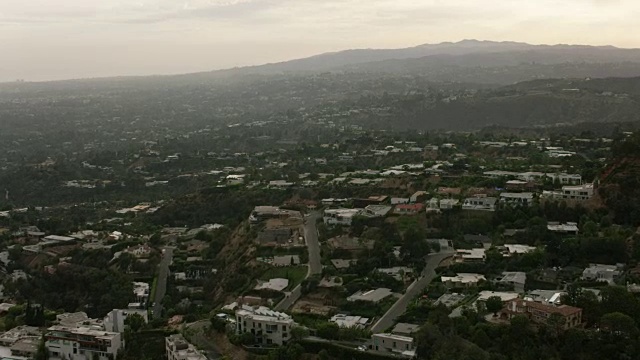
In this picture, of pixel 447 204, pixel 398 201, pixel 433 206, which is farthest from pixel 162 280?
pixel 447 204

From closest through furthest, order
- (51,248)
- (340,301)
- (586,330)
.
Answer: (586,330) → (340,301) → (51,248)

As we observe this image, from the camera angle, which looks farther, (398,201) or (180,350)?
(398,201)

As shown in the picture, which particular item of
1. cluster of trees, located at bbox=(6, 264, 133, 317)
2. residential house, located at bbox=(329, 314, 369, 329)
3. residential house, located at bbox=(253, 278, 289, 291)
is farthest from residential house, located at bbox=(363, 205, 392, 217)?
cluster of trees, located at bbox=(6, 264, 133, 317)

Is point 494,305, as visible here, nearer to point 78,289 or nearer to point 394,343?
point 394,343

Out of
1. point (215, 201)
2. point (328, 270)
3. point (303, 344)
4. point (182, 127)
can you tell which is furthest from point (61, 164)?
point (303, 344)

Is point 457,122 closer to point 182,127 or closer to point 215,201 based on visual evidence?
point 182,127

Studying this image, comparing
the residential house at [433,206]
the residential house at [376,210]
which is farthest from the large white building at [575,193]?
the residential house at [376,210]

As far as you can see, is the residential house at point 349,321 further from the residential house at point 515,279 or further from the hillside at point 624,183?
the hillside at point 624,183
